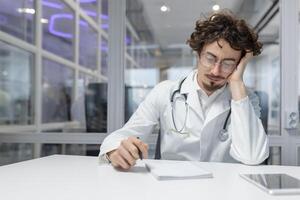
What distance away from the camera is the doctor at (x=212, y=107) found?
137 cm

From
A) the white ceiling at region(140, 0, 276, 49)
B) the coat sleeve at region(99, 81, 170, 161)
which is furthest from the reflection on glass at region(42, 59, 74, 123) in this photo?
the coat sleeve at region(99, 81, 170, 161)

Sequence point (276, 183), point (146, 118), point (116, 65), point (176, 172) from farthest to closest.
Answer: point (116, 65) → point (146, 118) → point (176, 172) → point (276, 183)

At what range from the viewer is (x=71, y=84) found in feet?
8.49

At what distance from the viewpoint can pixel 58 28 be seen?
2.65 metres

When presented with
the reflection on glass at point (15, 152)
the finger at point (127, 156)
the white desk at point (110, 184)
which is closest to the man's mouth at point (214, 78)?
the white desk at point (110, 184)

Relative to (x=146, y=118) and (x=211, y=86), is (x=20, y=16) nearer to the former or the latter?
(x=146, y=118)

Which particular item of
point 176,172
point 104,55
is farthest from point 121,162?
point 104,55

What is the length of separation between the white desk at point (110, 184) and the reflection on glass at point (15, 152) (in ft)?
4.91

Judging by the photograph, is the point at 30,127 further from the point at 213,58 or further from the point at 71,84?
the point at 213,58

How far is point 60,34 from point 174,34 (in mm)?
900

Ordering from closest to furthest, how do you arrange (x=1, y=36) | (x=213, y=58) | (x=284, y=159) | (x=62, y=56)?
(x=213, y=58) < (x=284, y=159) < (x=1, y=36) < (x=62, y=56)

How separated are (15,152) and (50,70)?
0.68m

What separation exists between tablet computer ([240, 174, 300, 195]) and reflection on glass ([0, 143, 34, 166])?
1.98 meters

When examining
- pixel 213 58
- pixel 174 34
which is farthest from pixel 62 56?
pixel 213 58
